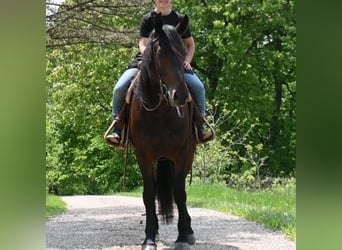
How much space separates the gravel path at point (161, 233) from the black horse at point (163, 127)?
69cm

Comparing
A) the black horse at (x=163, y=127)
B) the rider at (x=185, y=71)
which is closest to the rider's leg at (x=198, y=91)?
the rider at (x=185, y=71)

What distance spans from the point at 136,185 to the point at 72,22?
1523cm

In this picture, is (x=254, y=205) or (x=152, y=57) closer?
(x=152, y=57)

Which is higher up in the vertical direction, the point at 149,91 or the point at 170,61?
the point at 170,61

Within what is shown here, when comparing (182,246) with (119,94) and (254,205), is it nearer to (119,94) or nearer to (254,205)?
(119,94)

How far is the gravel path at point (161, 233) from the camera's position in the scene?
6.29 meters

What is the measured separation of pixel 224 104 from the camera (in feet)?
66.7

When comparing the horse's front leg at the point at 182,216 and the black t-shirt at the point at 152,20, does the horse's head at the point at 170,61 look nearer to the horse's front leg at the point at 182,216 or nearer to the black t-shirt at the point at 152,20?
the black t-shirt at the point at 152,20

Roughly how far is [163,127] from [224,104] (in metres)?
15.4

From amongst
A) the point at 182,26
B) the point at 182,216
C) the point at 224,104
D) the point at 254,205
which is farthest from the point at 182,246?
the point at 224,104

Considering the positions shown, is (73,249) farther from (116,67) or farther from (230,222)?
(116,67)
